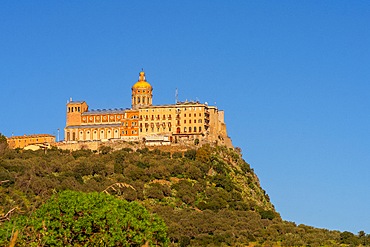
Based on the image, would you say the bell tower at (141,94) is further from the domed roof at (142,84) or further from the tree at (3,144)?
the tree at (3,144)

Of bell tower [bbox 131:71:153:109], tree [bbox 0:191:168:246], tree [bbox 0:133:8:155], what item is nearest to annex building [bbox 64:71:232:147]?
bell tower [bbox 131:71:153:109]

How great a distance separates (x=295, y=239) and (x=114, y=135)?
38.9m

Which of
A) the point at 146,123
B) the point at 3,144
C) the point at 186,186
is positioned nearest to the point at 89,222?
the point at 186,186

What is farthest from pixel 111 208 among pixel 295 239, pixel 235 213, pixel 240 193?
pixel 240 193

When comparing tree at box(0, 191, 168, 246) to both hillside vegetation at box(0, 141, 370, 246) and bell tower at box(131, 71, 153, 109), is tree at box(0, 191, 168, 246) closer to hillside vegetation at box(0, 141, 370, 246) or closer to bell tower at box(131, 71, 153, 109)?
hillside vegetation at box(0, 141, 370, 246)

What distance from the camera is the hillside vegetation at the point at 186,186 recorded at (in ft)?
327

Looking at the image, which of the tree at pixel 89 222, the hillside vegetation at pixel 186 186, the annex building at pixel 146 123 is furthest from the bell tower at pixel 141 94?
the tree at pixel 89 222

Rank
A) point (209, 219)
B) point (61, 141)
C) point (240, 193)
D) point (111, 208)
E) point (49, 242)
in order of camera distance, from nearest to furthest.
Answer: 1. point (49, 242)
2. point (111, 208)
3. point (209, 219)
4. point (240, 193)
5. point (61, 141)

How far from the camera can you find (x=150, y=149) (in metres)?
123

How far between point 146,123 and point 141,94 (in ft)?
23.5

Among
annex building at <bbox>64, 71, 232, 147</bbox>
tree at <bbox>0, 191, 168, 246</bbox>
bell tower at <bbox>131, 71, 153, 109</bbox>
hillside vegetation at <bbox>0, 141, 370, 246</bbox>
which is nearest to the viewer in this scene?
tree at <bbox>0, 191, 168, 246</bbox>

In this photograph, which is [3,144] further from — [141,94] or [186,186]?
[186,186]

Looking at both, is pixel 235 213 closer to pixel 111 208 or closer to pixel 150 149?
pixel 150 149

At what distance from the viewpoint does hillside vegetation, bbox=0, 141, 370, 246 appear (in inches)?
3920
